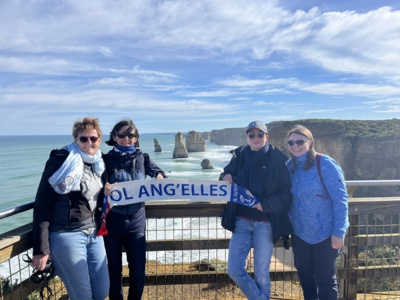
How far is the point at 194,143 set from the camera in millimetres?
126875

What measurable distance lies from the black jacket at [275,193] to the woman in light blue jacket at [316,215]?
104 mm

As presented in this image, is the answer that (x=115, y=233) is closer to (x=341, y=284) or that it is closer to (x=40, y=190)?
(x=40, y=190)

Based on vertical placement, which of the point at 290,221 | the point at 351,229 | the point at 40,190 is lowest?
the point at 351,229

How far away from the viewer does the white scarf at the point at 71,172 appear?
9.27 ft

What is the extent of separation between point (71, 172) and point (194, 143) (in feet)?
407

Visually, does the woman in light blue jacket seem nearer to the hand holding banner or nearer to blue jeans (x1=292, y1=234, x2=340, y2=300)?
blue jeans (x1=292, y1=234, x2=340, y2=300)

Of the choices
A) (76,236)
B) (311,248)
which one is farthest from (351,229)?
(76,236)

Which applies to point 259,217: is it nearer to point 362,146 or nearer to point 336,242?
point 336,242

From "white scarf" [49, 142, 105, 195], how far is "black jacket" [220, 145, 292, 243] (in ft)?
5.12

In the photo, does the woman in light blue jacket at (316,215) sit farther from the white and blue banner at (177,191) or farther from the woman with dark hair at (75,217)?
the woman with dark hair at (75,217)

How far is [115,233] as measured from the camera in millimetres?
3279

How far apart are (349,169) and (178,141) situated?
6252cm

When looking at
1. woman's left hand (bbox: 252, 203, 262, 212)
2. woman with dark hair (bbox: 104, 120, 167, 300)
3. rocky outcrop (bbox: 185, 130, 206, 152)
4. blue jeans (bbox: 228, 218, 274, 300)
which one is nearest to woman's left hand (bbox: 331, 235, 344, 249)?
blue jeans (bbox: 228, 218, 274, 300)

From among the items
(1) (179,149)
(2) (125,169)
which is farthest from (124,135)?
(1) (179,149)
